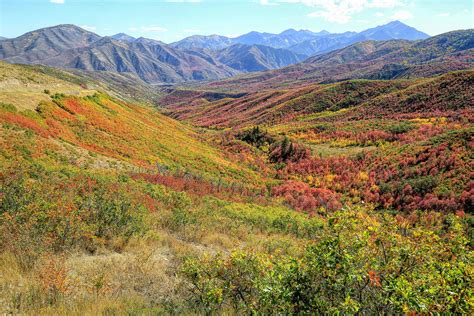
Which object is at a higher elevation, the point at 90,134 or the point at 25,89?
the point at 25,89

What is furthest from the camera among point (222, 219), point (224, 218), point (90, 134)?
point (90, 134)

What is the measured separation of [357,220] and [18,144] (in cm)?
2006

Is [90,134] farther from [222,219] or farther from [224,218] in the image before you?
[222,219]

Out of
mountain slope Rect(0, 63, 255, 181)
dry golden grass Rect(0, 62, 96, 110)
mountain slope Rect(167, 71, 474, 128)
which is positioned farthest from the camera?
mountain slope Rect(167, 71, 474, 128)

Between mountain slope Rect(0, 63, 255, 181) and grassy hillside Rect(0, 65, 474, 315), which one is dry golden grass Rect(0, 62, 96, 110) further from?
grassy hillside Rect(0, 65, 474, 315)

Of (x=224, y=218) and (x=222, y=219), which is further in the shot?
(x=224, y=218)

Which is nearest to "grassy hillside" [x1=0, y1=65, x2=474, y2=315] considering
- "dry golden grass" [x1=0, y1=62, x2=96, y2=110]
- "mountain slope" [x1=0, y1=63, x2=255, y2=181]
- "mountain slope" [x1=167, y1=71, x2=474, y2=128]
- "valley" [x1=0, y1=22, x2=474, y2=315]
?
"valley" [x1=0, y1=22, x2=474, y2=315]

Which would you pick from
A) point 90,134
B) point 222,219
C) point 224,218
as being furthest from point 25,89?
point 222,219

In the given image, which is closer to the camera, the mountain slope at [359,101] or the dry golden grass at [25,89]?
the dry golden grass at [25,89]

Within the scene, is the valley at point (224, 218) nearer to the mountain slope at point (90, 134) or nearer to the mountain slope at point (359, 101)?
the mountain slope at point (90, 134)

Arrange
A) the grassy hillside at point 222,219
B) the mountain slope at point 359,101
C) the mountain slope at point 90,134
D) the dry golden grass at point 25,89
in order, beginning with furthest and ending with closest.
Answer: the mountain slope at point 359,101 < the dry golden grass at point 25,89 < the mountain slope at point 90,134 < the grassy hillside at point 222,219

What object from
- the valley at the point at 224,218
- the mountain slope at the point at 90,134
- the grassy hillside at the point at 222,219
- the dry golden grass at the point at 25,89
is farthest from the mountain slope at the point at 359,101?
the dry golden grass at the point at 25,89

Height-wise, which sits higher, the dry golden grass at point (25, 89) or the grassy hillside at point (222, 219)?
the dry golden grass at point (25, 89)

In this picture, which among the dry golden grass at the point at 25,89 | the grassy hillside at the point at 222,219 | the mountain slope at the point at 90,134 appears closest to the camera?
the grassy hillside at the point at 222,219
